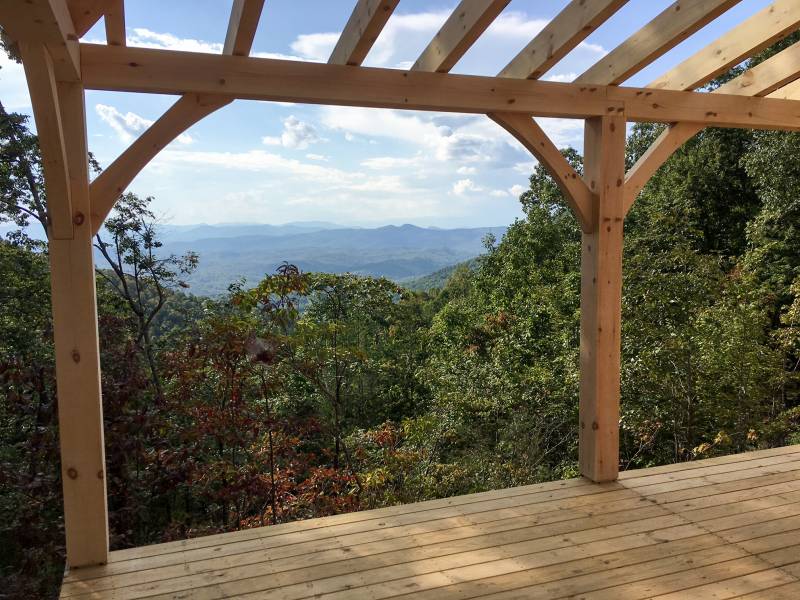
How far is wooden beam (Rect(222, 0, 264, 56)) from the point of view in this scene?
230 centimetres

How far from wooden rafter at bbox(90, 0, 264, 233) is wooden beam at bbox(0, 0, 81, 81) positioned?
34 cm

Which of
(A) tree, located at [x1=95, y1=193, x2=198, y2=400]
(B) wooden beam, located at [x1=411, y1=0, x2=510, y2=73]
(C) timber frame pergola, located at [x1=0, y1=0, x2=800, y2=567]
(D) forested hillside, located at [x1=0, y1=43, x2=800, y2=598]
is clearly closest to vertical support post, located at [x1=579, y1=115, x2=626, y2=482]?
(C) timber frame pergola, located at [x1=0, y1=0, x2=800, y2=567]

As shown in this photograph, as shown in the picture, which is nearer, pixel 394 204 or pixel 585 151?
pixel 585 151

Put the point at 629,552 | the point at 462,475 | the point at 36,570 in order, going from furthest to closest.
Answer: the point at 462,475
the point at 36,570
the point at 629,552

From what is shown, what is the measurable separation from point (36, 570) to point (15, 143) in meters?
3.98

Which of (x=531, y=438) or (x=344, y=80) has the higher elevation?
(x=344, y=80)

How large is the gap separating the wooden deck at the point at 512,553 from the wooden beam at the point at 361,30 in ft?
7.39

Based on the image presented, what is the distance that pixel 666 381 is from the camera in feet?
19.4

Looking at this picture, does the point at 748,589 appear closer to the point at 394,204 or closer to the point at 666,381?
the point at 666,381

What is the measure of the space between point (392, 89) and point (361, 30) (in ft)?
1.35

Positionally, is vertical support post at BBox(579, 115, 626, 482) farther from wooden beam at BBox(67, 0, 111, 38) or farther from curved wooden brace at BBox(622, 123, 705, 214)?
wooden beam at BBox(67, 0, 111, 38)

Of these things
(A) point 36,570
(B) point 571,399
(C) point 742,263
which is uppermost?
(C) point 742,263

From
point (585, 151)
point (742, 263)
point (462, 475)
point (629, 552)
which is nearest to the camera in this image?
point (629, 552)

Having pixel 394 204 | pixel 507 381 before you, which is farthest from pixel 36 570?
pixel 394 204
